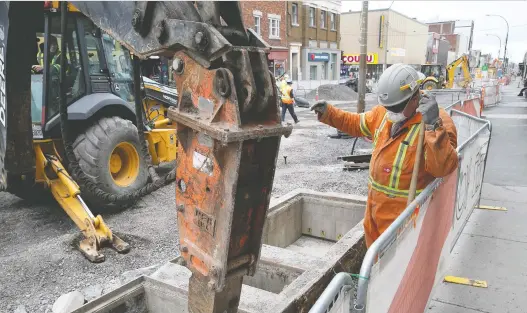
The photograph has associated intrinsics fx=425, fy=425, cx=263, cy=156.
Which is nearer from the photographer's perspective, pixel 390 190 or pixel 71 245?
pixel 390 190

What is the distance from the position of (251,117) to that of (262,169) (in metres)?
0.30

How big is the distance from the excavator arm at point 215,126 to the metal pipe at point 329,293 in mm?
492

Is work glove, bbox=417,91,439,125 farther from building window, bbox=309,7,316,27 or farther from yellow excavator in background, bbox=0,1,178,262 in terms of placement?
building window, bbox=309,7,316,27

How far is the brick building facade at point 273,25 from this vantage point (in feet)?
93.6

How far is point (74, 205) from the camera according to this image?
511 centimetres

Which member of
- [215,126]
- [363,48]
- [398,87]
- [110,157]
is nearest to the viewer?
[215,126]

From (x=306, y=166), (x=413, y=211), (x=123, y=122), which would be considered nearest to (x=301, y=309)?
(x=413, y=211)

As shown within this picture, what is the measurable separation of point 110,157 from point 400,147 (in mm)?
4299

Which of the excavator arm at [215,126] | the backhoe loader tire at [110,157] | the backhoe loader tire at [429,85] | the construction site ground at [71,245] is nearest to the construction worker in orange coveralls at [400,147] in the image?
the backhoe loader tire at [429,85]

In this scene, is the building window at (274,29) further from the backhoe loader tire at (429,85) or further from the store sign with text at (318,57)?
the backhoe loader tire at (429,85)

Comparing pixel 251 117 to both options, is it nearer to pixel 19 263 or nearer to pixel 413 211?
pixel 413 211

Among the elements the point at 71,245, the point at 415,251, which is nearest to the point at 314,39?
the point at 71,245

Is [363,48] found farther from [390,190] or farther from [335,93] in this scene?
[335,93]

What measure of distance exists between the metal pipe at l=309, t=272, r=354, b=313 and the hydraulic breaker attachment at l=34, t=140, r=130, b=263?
3.66 m
